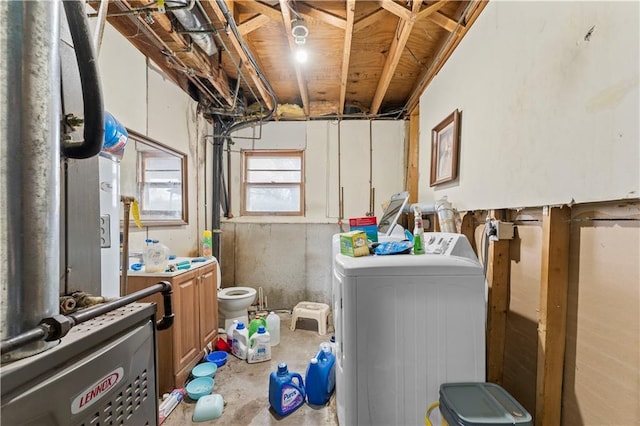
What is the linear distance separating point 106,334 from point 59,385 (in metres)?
0.11

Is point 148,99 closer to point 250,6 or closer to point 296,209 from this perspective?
point 250,6

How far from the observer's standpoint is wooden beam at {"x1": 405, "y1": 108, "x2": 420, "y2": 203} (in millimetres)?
3191

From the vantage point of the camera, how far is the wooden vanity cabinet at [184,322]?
188 centimetres

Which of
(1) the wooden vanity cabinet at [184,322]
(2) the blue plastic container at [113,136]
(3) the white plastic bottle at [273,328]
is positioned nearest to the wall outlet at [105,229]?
(2) the blue plastic container at [113,136]

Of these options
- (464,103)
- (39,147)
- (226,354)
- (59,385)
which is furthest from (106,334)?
(464,103)

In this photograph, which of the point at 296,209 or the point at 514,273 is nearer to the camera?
the point at 514,273

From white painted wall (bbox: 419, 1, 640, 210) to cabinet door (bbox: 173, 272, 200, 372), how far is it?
2109mm

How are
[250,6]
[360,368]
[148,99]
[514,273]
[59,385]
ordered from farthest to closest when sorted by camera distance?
[148,99]
[250,6]
[514,273]
[360,368]
[59,385]

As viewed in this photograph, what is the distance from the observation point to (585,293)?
1024mm

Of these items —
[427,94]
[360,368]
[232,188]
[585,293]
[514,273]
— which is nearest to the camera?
[585,293]

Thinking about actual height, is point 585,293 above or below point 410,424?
above

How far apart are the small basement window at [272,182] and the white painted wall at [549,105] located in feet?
7.30

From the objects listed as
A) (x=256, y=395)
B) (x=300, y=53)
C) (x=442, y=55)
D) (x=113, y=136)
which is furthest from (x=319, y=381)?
(x=442, y=55)

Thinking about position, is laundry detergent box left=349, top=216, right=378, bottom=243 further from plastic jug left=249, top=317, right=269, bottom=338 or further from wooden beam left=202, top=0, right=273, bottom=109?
wooden beam left=202, top=0, right=273, bottom=109
